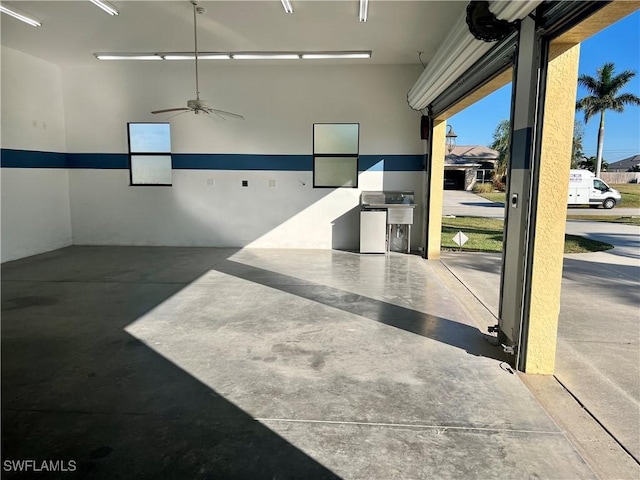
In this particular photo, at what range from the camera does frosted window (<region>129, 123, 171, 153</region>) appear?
782cm

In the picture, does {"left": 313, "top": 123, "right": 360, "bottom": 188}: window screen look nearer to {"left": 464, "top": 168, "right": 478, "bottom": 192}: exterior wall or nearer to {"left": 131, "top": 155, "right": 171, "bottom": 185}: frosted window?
{"left": 131, "top": 155, "right": 171, "bottom": 185}: frosted window

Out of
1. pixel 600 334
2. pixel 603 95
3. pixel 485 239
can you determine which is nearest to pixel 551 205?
pixel 600 334

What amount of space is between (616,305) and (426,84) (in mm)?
3436

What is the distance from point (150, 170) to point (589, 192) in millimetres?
17689

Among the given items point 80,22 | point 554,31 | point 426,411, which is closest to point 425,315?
point 426,411

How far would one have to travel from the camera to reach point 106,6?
4715 millimetres

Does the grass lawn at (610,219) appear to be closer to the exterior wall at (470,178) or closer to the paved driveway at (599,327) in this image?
the paved driveway at (599,327)

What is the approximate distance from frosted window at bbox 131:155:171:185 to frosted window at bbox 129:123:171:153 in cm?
15

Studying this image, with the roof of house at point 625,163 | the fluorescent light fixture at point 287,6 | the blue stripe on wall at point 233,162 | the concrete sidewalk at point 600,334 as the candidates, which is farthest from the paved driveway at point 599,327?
the roof of house at point 625,163

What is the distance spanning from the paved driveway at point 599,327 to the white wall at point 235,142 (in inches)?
94.1

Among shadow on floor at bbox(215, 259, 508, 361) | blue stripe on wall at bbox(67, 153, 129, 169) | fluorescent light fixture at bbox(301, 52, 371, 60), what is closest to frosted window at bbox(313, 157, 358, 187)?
fluorescent light fixture at bbox(301, 52, 371, 60)

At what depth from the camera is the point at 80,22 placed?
5355 mm

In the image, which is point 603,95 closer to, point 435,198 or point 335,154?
point 435,198

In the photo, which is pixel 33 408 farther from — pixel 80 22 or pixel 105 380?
pixel 80 22
